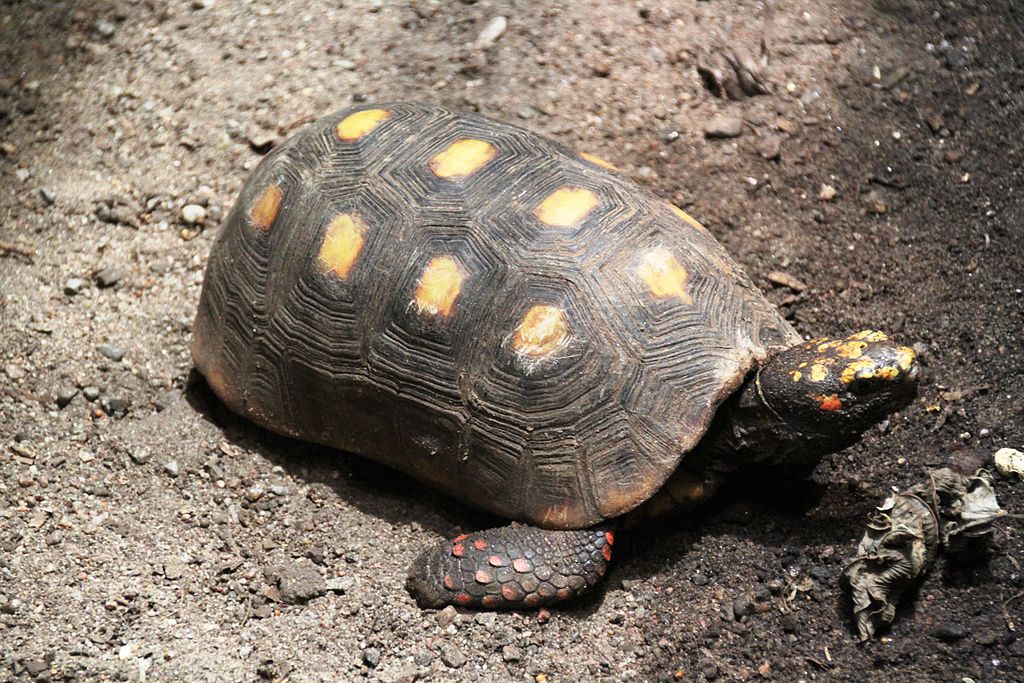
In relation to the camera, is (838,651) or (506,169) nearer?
(838,651)

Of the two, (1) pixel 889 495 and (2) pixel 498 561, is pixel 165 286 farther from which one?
(1) pixel 889 495

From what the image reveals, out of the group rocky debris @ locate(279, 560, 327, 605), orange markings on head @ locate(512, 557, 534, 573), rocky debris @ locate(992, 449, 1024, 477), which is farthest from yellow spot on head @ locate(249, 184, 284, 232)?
rocky debris @ locate(992, 449, 1024, 477)

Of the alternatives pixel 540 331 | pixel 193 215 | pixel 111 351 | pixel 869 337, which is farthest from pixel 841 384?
A: pixel 193 215

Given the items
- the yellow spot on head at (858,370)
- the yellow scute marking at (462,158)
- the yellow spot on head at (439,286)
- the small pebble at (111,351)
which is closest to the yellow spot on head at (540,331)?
the yellow spot on head at (439,286)

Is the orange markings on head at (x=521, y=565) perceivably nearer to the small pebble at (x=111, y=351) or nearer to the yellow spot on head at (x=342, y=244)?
the yellow spot on head at (x=342, y=244)

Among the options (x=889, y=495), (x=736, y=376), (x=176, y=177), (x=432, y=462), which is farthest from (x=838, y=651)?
(x=176, y=177)

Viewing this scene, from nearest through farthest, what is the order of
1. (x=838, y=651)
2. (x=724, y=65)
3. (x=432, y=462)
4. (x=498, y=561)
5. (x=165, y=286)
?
(x=838, y=651)
(x=498, y=561)
(x=432, y=462)
(x=165, y=286)
(x=724, y=65)

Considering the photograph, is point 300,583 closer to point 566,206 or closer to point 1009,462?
point 566,206
